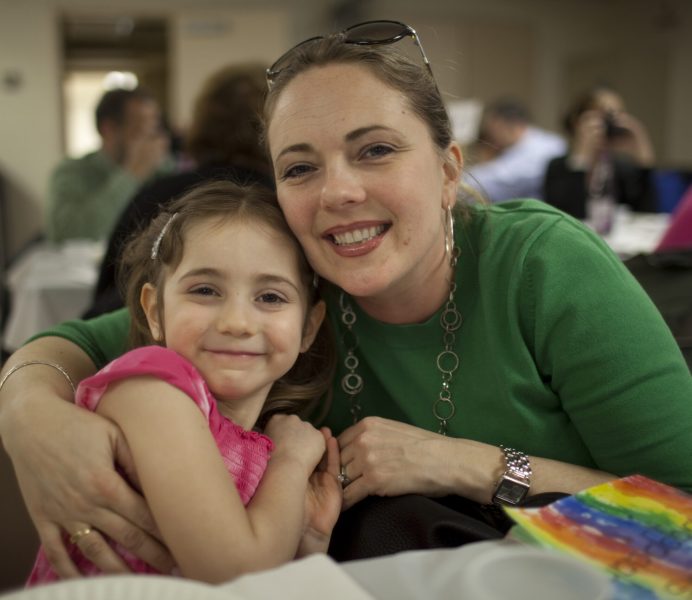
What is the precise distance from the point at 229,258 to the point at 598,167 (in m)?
3.03


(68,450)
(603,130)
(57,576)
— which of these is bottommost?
(57,576)

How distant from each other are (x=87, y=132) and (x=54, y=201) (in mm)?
16497

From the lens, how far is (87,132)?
19.4 meters

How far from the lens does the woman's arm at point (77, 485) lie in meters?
0.92

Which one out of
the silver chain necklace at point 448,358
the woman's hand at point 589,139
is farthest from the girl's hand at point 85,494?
the woman's hand at point 589,139

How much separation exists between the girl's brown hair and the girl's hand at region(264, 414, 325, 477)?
112 mm

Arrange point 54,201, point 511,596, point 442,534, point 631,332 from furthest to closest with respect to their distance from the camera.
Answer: point 54,201
point 631,332
point 442,534
point 511,596

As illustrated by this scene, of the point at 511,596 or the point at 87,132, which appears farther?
the point at 87,132

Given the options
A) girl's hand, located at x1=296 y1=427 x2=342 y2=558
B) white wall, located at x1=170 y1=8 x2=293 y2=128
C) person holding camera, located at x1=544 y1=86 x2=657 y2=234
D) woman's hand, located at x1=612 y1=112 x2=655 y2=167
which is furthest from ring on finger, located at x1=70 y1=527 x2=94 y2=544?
white wall, located at x1=170 y1=8 x2=293 y2=128

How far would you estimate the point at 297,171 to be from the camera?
1222mm

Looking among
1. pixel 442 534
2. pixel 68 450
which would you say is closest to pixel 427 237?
pixel 442 534

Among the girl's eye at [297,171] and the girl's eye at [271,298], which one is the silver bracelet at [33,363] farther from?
the girl's eye at [297,171]

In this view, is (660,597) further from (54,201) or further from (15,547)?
(54,201)

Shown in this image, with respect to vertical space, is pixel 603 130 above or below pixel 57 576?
above
